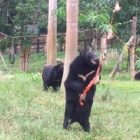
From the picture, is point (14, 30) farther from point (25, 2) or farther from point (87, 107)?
point (87, 107)

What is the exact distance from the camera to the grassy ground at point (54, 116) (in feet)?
19.9

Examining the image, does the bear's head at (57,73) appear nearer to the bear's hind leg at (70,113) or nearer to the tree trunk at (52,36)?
the tree trunk at (52,36)

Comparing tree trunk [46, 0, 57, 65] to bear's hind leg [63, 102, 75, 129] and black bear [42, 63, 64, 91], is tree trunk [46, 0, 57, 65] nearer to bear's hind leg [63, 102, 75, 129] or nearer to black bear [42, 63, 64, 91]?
black bear [42, 63, 64, 91]

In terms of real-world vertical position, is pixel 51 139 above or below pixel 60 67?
below

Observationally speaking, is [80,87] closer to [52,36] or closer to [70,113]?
[70,113]

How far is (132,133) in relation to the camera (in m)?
6.32

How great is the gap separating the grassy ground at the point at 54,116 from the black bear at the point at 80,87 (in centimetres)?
19

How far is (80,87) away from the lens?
6.29 meters

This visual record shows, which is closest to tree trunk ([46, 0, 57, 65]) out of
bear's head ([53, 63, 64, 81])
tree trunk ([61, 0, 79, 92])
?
bear's head ([53, 63, 64, 81])

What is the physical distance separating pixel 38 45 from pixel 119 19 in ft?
40.8

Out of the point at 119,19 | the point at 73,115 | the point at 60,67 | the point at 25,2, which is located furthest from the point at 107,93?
the point at 25,2

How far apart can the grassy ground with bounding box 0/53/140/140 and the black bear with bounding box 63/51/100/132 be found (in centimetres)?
19

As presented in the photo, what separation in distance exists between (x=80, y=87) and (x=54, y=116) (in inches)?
44.6

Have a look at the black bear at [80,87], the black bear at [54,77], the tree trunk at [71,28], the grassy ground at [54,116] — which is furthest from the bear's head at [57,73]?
the black bear at [80,87]
